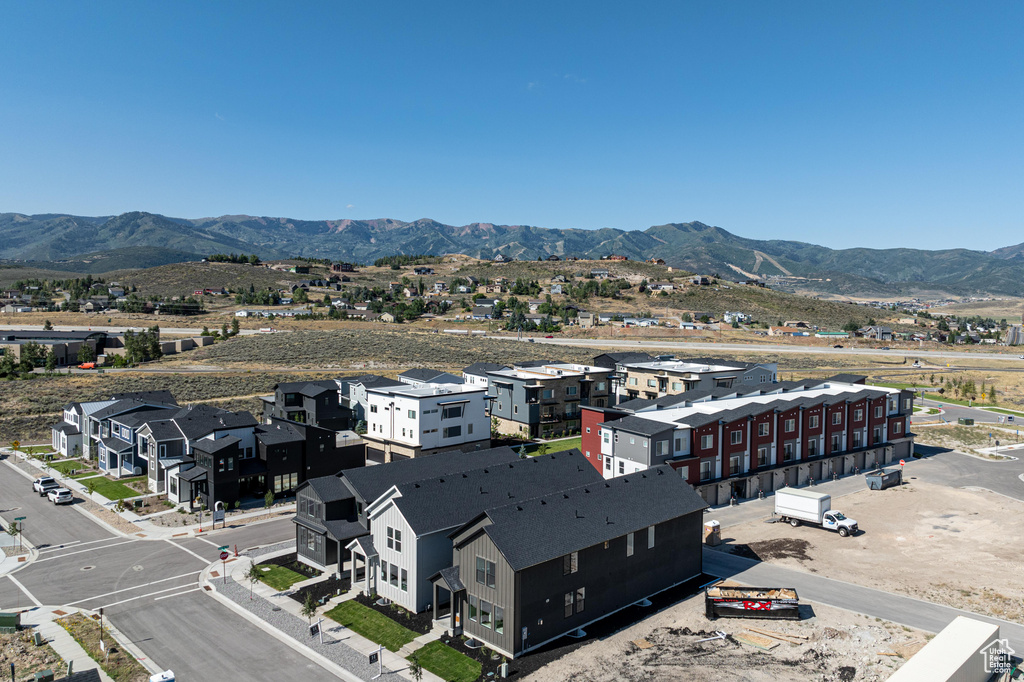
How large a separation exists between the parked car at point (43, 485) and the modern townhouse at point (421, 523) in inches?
1278

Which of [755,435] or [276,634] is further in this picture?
[755,435]

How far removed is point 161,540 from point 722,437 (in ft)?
130

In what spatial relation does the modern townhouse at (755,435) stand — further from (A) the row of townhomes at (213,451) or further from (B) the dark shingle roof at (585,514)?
(A) the row of townhomes at (213,451)

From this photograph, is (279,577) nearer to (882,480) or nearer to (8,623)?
(8,623)

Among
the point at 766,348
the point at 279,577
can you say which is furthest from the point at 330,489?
the point at 766,348

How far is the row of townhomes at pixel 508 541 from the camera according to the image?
2580 cm

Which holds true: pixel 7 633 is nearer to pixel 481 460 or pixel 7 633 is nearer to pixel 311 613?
pixel 311 613

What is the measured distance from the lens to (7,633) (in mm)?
26969

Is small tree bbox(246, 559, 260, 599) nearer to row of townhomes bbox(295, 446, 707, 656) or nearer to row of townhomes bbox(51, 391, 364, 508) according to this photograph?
row of townhomes bbox(295, 446, 707, 656)

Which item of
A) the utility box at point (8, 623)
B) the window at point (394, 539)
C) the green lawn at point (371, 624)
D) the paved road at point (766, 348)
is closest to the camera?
the green lawn at point (371, 624)

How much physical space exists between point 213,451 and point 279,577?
49.7 ft

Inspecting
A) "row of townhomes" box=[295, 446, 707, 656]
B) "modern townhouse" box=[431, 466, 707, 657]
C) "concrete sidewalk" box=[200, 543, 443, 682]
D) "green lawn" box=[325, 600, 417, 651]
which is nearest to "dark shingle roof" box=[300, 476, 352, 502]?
"row of townhomes" box=[295, 446, 707, 656]

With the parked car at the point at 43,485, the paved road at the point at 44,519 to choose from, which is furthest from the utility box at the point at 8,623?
the parked car at the point at 43,485

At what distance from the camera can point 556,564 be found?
2622cm
